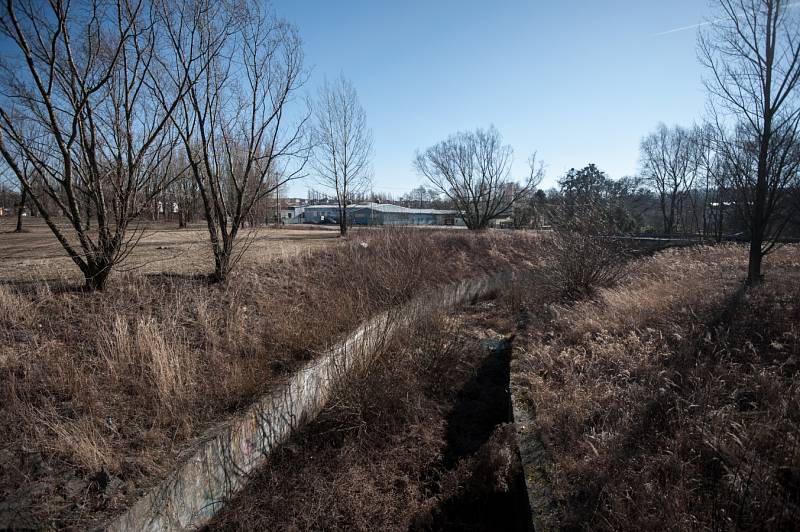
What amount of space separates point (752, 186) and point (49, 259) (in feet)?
47.4

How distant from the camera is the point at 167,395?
3.75m

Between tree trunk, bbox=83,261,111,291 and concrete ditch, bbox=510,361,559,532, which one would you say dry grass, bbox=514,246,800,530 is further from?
tree trunk, bbox=83,261,111,291

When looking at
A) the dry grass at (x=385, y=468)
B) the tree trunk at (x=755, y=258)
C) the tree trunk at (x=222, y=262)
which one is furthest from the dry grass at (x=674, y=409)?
the tree trunk at (x=222, y=262)

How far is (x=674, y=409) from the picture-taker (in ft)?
11.8

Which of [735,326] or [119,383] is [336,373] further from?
[735,326]

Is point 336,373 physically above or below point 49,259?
below

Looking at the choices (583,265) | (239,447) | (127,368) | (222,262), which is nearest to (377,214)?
(583,265)

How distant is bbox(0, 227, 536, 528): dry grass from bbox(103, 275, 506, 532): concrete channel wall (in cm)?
15

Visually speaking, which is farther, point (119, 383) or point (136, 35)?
point (136, 35)

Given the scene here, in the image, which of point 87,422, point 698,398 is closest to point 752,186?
point 698,398

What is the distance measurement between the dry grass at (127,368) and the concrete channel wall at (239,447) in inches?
5.9

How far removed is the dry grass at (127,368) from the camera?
109 inches

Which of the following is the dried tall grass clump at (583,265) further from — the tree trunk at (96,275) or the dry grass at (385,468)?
the tree trunk at (96,275)

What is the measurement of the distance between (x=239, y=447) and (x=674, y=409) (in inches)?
166
